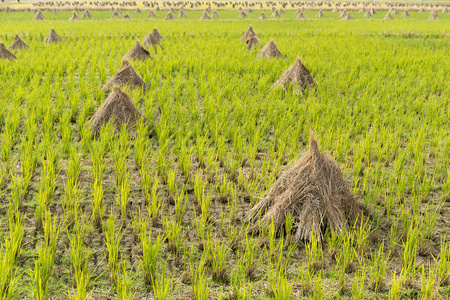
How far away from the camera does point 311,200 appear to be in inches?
94.4

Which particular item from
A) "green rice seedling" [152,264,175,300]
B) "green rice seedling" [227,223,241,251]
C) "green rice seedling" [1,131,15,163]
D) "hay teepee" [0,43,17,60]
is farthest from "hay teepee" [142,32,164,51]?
"green rice seedling" [152,264,175,300]

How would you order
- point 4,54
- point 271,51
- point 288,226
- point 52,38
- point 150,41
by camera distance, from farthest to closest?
point 52,38
point 150,41
point 271,51
point 4,54
point 288,226

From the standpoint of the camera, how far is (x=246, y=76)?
6.50 metres

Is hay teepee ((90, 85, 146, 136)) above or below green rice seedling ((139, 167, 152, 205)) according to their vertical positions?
above

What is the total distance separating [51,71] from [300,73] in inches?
163

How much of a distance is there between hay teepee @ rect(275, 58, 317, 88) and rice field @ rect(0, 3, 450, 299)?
0.20 metres

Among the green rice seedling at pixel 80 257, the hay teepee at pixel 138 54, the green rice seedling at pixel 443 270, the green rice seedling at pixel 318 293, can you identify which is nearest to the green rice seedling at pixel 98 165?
the green rice seedling at pixel 80 257

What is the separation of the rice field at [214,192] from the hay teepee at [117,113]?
0.45 feet

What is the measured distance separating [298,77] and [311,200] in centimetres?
378

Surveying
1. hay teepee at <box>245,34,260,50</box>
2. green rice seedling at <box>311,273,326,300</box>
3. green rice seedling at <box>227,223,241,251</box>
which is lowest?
green rice seedling at <box>227,223,241,251</box>

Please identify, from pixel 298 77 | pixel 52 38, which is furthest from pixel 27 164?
pixel 52 38

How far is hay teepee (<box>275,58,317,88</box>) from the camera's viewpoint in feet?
19.2

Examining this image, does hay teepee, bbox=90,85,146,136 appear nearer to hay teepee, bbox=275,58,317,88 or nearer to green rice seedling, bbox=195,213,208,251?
green rice seedling, bbox=195,213,208,251

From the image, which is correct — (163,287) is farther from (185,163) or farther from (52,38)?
(52,38)
